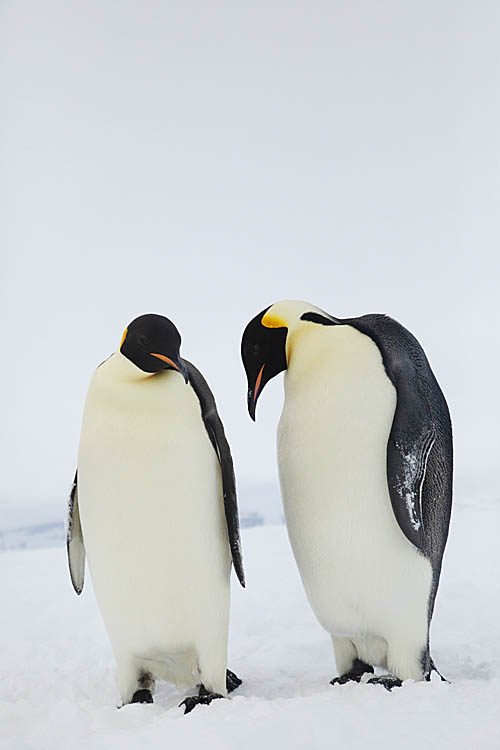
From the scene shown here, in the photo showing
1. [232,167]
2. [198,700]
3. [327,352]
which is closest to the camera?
[198,700]

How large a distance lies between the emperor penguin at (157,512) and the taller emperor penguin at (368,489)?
0.12 meters

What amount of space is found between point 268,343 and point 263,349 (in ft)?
0.04

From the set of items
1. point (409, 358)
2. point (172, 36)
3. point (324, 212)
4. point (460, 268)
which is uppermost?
point (172, 36)

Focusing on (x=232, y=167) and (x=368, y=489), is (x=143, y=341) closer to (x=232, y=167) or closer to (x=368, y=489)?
(x=368, y=489)

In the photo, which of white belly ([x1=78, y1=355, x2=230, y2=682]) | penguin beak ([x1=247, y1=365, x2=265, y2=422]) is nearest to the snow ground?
white belly ([x1=78, y1=355, x2=230, y2=682])

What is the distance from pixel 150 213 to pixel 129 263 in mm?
177

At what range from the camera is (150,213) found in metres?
2.55

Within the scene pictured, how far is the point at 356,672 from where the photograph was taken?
4.15 ft

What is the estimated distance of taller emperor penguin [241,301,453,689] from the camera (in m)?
1.17

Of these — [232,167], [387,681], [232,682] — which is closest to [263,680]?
[232,682]

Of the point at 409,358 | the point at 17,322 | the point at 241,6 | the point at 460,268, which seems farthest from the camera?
the point at 460,268

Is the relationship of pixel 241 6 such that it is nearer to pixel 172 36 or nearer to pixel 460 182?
pixel 172 36

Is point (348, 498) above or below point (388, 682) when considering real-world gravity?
above

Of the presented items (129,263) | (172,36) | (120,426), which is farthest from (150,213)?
(120,426)
